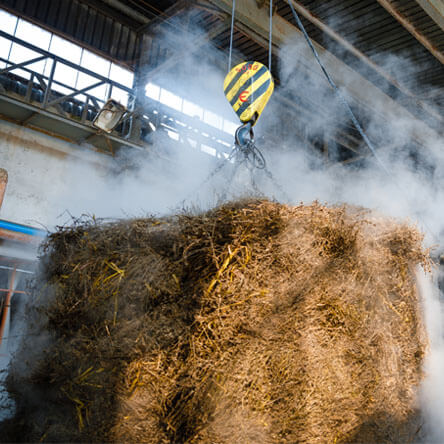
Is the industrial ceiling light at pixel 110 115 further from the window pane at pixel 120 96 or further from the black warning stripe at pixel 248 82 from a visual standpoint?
the black warning stripe at pixel 248 82

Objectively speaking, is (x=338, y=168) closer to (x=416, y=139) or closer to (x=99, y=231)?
(x=416, y=139)

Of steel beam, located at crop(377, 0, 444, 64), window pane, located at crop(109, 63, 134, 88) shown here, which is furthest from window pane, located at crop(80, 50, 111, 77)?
steel beam, located at crop(377, 0, 444, 64)

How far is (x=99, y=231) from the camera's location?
8.28 feet

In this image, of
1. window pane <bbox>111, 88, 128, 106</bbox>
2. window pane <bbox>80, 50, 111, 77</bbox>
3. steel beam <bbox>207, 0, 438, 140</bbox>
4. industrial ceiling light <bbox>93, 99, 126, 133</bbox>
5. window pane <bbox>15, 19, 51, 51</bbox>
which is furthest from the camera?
window pane <bbox>111, 88, 128, 106</bbox>

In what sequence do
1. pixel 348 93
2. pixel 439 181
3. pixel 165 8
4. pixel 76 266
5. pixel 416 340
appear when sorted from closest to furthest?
pixel 76 266, pixel 416 340, pixel 348 93, pixel 439 181, pixel 165 8

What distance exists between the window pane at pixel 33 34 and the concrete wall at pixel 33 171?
6.02 ft

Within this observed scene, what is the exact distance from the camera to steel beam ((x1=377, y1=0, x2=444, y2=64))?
15.8 feet

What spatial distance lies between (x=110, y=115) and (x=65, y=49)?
229 centimetres

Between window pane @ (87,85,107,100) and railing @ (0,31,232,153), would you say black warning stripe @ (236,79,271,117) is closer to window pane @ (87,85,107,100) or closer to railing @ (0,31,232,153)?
railing @ (0,31,232,153)

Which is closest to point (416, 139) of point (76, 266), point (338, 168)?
point (338, 168)

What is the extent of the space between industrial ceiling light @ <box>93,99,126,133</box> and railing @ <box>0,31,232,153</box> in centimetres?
41

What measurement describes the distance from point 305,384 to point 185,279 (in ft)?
2.83

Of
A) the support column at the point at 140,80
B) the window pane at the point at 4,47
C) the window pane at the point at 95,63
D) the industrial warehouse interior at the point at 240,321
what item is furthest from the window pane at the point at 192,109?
the industrial warehouse interior at the point at 240,321

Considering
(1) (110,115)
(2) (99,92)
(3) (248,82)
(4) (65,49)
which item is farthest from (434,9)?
(4) (65,49)
